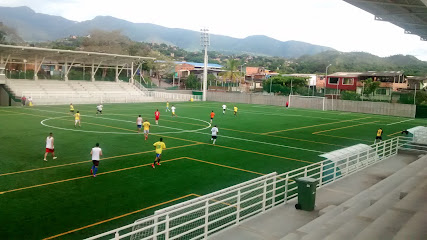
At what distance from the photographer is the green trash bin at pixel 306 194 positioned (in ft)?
37.3

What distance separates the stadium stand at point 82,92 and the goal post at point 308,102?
20.8 metres

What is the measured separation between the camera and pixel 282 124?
1448 inches

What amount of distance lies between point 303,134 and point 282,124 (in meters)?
6.54

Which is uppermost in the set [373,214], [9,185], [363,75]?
[363,75]

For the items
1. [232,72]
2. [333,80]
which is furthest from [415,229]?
[232,72]

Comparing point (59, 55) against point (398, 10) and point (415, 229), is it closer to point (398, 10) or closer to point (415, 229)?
point (398, 10)

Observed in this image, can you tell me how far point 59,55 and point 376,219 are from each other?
60329 mm

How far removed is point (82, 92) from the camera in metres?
61.6

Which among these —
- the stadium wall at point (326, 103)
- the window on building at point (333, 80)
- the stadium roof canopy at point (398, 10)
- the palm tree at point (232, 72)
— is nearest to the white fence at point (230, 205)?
the stadium roof canopy at point (398, 10)

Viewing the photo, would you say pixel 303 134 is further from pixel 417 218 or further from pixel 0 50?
pixel 0 50

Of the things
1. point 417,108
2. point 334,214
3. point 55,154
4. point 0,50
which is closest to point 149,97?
point 0,50

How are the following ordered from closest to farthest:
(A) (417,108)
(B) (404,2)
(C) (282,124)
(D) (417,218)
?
1. (D) (417,218)
2. (B) (404,2)
3. (C) (282,124)
4. (A) (417,108)

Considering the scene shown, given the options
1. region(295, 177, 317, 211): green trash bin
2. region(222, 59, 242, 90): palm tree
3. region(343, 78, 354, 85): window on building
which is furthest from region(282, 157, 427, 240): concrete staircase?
region(222, 59, 242, 90): palm tree

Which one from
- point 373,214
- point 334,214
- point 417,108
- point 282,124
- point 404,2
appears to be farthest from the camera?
point 417,108
